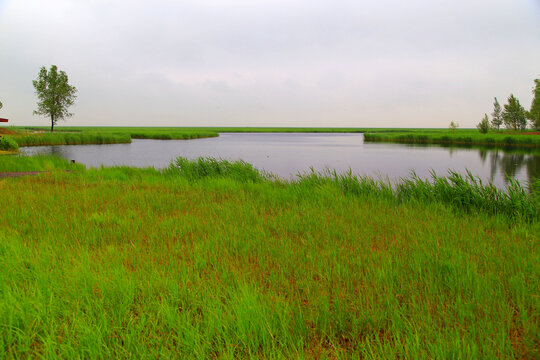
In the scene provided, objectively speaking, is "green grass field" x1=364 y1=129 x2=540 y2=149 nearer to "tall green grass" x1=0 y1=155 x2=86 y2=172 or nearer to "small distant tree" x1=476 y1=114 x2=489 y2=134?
"small distant tree" x1=476 y1=114 x2=489 y2=134

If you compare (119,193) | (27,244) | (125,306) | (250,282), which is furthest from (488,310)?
(119,193)

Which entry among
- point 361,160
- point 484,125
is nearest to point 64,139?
point 361,160

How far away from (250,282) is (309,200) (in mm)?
4813

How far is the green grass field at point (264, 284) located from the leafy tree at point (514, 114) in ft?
277

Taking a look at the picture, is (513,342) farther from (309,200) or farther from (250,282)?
(309,200)

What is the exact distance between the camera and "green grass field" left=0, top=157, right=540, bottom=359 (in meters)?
2.41

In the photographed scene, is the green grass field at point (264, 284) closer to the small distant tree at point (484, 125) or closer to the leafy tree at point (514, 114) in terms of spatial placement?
the small distant tree at point (484, 125)

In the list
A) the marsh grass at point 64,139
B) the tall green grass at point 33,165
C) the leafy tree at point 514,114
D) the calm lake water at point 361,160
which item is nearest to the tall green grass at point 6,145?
the calm lake water at point 361,160

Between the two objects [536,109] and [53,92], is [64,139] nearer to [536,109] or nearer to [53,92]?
[53,92]

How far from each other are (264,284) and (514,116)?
298 ft

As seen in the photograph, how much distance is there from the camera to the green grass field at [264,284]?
241 centimetres

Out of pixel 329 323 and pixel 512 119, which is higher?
pixel 512 119

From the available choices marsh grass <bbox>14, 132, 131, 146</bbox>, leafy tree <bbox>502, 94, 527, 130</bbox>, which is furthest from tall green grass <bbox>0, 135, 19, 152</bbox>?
leafy tree <bbox>502, 94, 527, 130</bbox>

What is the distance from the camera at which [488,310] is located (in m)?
2.78
